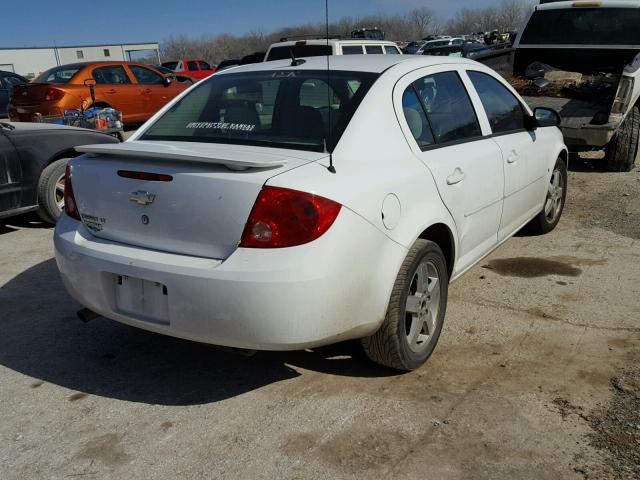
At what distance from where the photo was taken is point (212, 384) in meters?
3.24

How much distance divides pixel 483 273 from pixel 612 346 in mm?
1376

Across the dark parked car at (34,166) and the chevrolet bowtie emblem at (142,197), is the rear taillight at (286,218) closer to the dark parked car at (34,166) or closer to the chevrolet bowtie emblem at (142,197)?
the chevrolet bowtie emblem at (142,197)

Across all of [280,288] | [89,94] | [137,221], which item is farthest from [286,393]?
[89,94]

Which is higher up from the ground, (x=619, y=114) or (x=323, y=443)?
(x=619, y=114)

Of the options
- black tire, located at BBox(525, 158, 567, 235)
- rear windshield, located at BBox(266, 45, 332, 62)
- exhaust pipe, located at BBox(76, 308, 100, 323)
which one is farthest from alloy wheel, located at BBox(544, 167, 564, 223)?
rear windshield, located at BBox(266, 45, 332, 62)

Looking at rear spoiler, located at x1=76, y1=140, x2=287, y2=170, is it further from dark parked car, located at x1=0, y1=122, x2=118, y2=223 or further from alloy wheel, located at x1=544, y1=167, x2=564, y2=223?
alloy wheel, located at x1=544, y1=167, x2=564, y2=223

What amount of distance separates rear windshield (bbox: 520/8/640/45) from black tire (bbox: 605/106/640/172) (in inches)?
80.3

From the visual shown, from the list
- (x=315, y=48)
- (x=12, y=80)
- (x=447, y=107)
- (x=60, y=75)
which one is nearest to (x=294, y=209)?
(x=447, y=107)

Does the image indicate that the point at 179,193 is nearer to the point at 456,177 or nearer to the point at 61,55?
the point at 456,177

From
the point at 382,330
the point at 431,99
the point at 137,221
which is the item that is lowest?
the point at 382,330

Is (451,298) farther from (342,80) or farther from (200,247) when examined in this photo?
(200,247)

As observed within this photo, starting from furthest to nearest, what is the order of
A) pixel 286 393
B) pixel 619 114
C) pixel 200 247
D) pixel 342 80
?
pixel 619 114
pixel 342 80
pixel 286 393
pixel 200 247

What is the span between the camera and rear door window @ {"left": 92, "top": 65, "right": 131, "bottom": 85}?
1334 centimetres

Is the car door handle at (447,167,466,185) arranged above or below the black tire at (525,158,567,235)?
above
